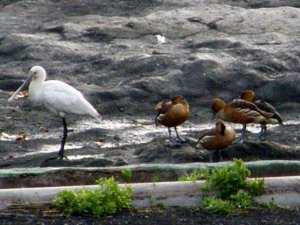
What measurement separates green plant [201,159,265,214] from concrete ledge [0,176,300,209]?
0.07m

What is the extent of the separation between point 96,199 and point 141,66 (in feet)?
29.4

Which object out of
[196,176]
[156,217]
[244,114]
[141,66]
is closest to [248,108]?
[244,114]

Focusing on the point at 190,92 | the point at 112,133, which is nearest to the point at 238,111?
the point at 112,133

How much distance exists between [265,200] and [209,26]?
38.2 ft

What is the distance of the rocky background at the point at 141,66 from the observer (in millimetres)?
13727

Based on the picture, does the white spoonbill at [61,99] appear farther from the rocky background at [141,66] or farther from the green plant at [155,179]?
the green plant at [155,179]

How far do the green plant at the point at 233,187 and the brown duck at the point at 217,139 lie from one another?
3345 mm

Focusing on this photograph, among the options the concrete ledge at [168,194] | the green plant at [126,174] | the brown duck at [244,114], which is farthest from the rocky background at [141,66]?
the concrete ledge at [168,194]

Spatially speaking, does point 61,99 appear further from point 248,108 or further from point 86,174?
point 86,174

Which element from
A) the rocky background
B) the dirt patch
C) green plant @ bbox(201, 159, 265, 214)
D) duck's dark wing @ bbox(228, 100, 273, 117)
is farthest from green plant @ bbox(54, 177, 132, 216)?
duck's dark wing @ bbox(228, 100, 273, 117)

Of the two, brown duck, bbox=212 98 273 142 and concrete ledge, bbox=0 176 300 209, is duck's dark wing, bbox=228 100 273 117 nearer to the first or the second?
brown duck, bbox=212 98 273 142

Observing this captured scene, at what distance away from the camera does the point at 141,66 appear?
17.4 metres

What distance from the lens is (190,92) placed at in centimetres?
1648

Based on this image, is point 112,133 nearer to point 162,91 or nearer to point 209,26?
point 162,91
